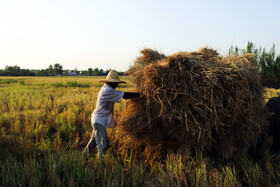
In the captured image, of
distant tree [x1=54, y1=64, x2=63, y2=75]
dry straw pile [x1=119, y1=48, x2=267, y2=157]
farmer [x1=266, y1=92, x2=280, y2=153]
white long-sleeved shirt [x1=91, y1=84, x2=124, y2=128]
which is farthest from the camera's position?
distant tree [x1=54, y1=64, x2=63, y2=75]

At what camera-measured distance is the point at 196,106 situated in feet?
8.39

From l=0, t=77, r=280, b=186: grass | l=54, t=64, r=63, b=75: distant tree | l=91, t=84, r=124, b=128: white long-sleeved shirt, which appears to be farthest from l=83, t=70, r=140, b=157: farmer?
l=54, t=64, r=63, b=75: distant tree

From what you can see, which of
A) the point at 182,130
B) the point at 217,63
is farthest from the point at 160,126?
the point at 217,63

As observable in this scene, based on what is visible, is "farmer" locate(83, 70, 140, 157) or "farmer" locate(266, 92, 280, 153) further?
"farmer" locate(266, 92, 280, 153)

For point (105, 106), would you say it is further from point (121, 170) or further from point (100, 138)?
point (121, 170)

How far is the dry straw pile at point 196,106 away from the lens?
8.44 ft

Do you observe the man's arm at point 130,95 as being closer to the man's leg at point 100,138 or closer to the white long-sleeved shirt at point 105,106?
A: the white long-sleeved shirt at point 105,106

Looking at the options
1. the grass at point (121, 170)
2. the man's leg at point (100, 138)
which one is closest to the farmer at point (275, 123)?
the grass at point (121, 170)

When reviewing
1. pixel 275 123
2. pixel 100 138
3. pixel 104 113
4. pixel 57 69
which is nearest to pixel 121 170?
pixel 100 138

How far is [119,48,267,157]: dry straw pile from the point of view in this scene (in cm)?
257

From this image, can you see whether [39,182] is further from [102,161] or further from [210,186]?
[210,186]

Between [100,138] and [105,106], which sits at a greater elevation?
[105,106]

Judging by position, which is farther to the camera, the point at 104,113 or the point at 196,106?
the point at 104,113

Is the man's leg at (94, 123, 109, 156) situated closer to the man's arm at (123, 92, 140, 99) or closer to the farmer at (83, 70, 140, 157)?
the farmer at (83, 70, 140, 157)
